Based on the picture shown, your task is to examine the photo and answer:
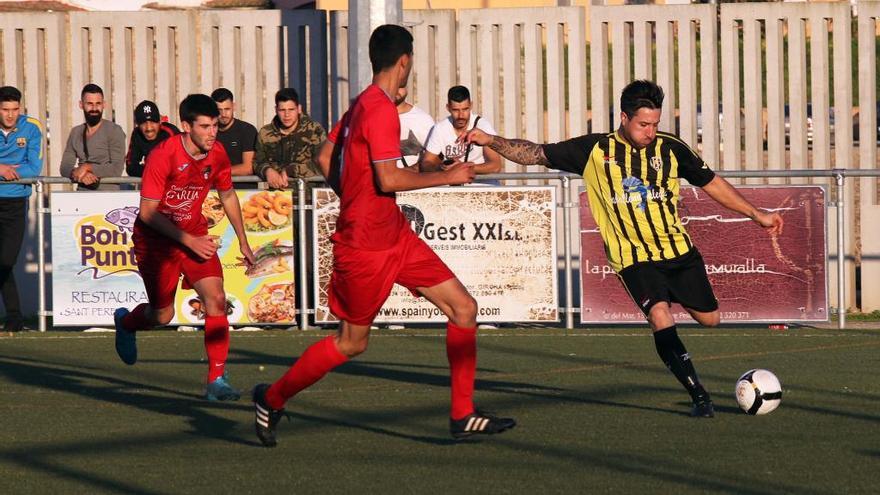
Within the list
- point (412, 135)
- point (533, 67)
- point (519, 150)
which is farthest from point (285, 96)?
point (519, 150)

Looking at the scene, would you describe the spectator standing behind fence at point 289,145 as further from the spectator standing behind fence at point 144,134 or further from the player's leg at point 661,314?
the player's leg at point 661,314

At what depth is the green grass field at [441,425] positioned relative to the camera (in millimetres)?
7352

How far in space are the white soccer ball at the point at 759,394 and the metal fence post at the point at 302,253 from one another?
660 cm

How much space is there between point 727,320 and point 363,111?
7666mm

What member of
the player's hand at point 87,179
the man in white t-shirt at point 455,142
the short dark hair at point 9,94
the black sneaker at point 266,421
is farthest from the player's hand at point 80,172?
the black sneaker at point 266,421

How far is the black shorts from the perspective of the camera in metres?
9.41

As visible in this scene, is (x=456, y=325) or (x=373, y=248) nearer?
(x=373, y=248)

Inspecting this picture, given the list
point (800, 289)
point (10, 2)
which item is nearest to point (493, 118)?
point (800, 289)

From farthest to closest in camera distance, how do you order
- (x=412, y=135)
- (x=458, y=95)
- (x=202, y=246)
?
(x=412, y=135)
(x=458, y=95)
(x=202, y=246)

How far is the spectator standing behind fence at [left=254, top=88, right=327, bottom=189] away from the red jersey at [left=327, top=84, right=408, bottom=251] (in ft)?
23.1

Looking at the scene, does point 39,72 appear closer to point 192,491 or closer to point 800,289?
point 800,289

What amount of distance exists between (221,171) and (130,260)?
5003mm

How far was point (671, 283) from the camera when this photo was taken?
955 cm

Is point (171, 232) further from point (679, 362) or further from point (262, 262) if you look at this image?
point (262, 262)
